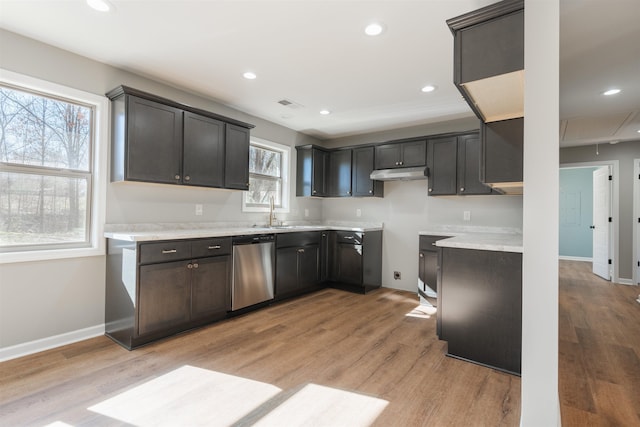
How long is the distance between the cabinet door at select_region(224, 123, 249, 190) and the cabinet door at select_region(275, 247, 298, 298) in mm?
985

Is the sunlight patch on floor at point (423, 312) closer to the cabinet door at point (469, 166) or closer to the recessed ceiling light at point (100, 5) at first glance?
the cabinet door at point (469, 166)

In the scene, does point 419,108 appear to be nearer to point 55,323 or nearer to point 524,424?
point 524,424

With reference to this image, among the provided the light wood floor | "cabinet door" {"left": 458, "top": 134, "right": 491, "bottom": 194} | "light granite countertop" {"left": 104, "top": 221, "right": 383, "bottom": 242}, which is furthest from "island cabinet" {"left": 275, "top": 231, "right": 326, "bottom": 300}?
"cabinet door" {"left": 458, "top": 134, "right": 491, "bottom": 194}

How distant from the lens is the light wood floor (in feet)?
5.93

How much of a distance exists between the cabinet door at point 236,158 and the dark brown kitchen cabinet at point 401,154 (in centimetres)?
201

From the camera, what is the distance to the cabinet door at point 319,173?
502 cm

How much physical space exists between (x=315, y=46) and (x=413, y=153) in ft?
7.75

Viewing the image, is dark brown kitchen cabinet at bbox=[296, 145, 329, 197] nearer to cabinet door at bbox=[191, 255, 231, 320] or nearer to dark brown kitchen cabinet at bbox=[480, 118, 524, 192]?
cabinet door at bbox=[191, 255, 231, 320]

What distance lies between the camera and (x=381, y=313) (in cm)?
364

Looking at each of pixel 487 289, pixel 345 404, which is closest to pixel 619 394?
pixel 487 289

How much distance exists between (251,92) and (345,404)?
3.19 m

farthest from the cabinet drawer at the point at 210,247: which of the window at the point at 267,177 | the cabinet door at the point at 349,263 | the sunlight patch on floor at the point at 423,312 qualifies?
the sunlight patch on floor at the point at 423,312

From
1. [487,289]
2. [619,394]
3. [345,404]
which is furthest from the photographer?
[487,289]

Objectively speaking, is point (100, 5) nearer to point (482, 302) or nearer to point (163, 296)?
point (163, 296)
